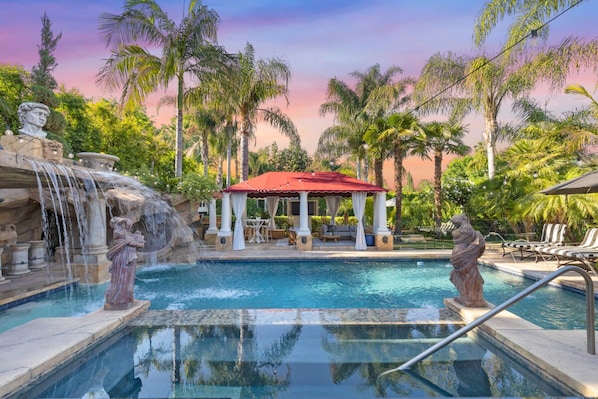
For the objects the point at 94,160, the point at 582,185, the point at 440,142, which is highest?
the point at 440,142

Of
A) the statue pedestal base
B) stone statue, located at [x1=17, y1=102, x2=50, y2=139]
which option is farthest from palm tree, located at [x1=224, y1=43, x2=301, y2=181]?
the statue pedestal base

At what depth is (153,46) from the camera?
1492 cm

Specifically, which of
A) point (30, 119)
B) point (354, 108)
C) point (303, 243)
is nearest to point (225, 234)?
point (303, 243)

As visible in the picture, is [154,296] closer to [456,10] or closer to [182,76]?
[182,76]

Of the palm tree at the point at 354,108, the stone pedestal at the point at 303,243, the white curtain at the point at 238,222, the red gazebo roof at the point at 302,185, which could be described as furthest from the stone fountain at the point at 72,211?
the palm tree at the point at 354,108

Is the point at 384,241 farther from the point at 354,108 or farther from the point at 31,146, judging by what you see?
the point at 31,146

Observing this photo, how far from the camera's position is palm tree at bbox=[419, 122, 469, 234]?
18484 millimetres

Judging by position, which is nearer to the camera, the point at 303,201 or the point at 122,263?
the point at 122,263

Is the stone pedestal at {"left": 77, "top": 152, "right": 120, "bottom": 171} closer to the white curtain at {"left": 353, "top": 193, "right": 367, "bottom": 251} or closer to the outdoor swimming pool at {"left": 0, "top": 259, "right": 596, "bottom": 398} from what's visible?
the outdoor swimming pool at {"left": 0, "top": 259, "right": 596, "bottom": 398}

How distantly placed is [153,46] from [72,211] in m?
8.34

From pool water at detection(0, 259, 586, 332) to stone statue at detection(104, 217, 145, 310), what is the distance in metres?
1.58

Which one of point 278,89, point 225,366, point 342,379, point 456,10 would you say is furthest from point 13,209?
point 456,10

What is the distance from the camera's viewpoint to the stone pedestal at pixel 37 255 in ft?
31.3

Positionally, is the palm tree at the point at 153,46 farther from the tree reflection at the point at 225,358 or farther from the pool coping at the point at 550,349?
the pool coping at the point at 550,349
